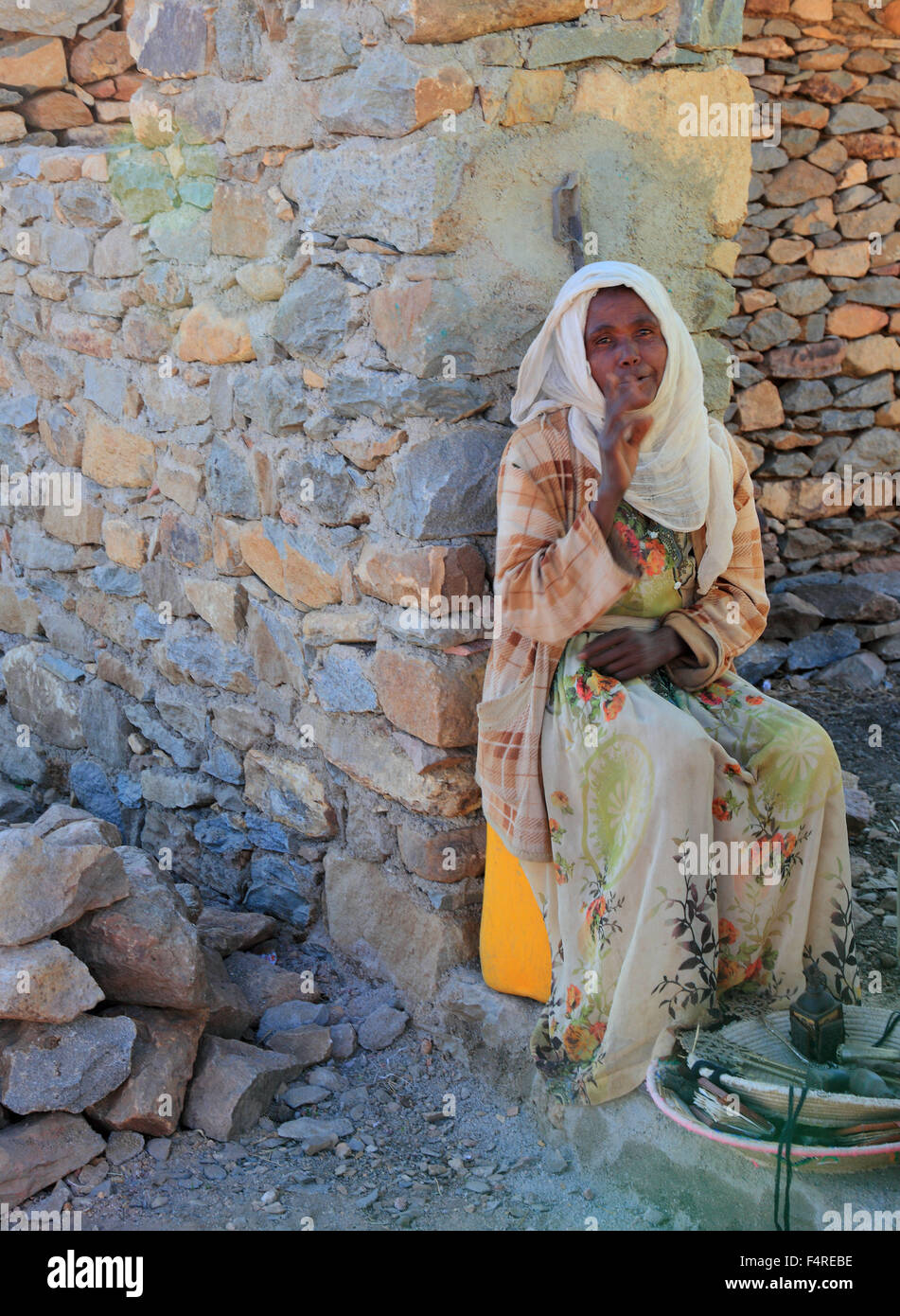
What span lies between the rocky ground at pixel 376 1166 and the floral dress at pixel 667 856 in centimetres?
21

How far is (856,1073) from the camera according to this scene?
78.9 inches

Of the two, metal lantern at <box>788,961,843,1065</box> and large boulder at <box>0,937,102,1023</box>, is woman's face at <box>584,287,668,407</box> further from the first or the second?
large boulder at <box>0,937,102,1023</box>

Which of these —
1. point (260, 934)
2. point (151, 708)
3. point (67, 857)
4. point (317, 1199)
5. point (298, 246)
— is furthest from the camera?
point (151, 708)

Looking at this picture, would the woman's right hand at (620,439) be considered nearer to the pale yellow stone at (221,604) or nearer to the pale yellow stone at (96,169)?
the pale yellow stone at (221,604)

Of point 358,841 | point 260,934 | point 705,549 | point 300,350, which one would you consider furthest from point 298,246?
point 260,934

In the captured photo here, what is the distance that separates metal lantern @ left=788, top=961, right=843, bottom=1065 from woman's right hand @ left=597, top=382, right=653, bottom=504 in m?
0.93

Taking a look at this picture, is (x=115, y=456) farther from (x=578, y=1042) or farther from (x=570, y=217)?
(x=578, y=1042)

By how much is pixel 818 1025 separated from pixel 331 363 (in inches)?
66.6

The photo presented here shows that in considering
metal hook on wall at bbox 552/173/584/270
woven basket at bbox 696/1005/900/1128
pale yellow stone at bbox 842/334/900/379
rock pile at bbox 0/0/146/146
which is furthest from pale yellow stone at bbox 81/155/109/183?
pale yellow stone at bbox 842/334/900/379

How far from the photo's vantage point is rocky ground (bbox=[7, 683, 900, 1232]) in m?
Answer: 2.20

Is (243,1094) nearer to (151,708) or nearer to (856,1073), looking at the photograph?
(856,1073)

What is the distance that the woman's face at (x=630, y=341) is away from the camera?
2.16 metres

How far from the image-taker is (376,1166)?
93.3 inches

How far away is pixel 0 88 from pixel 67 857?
294 centimetres
